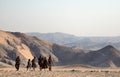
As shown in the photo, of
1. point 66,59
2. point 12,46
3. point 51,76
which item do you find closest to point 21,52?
point 12,46

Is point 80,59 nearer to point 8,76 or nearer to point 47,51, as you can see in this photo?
point 47,51

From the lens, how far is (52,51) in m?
140

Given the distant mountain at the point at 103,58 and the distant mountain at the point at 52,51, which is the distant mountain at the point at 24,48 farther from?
the distant mountain at the point at 103,58

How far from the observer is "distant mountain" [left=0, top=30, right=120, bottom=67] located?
116300 mm

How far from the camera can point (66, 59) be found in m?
135

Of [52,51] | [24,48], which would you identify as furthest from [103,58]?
[24,48]

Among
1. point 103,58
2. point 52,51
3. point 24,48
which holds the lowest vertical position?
point 103,58

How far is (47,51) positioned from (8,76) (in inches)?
3892

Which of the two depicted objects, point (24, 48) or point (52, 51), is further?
point (52, 51)

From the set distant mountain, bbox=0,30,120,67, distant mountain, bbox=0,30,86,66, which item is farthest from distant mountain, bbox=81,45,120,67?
distant mountain, bbox=0,30,86,66

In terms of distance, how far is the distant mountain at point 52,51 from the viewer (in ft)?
382

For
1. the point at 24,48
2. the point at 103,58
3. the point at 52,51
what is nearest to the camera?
the point at 103,58

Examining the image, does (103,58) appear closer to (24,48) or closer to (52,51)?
(52,51)

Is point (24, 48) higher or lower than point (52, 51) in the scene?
higher
